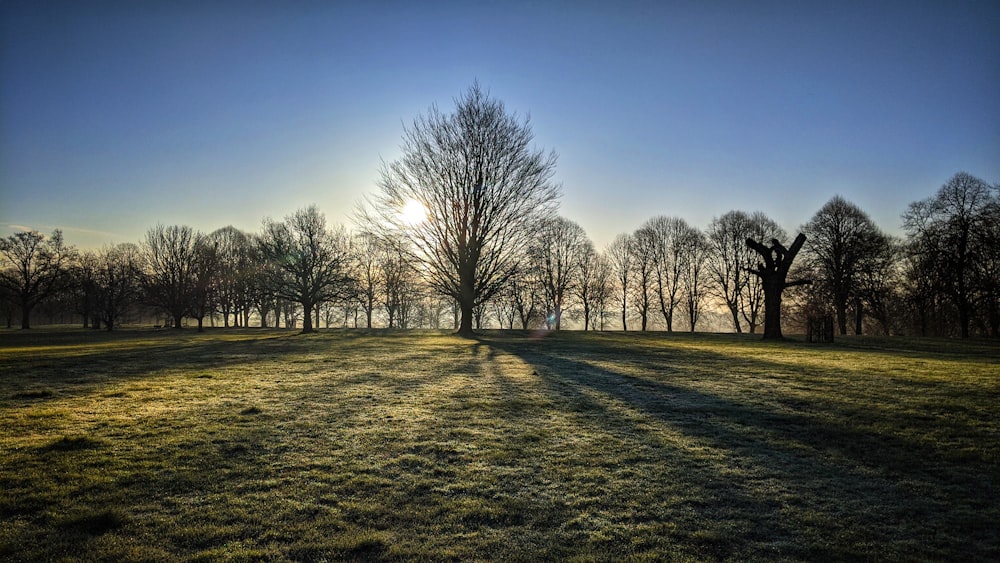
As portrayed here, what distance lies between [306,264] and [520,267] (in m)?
21.3

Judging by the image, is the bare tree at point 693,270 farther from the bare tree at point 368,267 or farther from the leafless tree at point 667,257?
the bare tree at point 368,267

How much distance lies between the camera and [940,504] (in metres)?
4.95

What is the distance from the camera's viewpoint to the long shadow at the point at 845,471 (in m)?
4.30

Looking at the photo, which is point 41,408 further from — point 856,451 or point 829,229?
point 829,229

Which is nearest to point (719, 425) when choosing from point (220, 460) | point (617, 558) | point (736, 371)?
point (617, 558)

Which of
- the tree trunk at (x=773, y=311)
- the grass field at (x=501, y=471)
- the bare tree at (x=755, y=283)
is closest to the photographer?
the grass field at (x=501, y=471)

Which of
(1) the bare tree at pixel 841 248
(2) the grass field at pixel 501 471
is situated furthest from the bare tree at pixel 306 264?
(1) the bare tree at pixel 841 248

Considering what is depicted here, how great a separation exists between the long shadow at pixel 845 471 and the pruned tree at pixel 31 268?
240 feet

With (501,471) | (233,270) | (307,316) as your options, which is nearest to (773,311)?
(501,471)

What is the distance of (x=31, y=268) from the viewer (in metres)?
53.3

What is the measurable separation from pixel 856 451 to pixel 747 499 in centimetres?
304

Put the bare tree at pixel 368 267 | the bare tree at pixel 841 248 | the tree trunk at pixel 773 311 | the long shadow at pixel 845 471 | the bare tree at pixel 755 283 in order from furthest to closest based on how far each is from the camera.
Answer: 1. the bare tree at pixel 368 267
2. the bare tree at pixel 755 283
3. the bare tree at pixel 841 248
4. the tree trunk at pixel 773 311
5. the long shadow at pixel 845 471

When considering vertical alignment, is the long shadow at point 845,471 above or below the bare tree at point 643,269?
below

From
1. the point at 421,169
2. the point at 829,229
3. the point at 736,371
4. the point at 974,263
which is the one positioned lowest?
the point at 736,371
